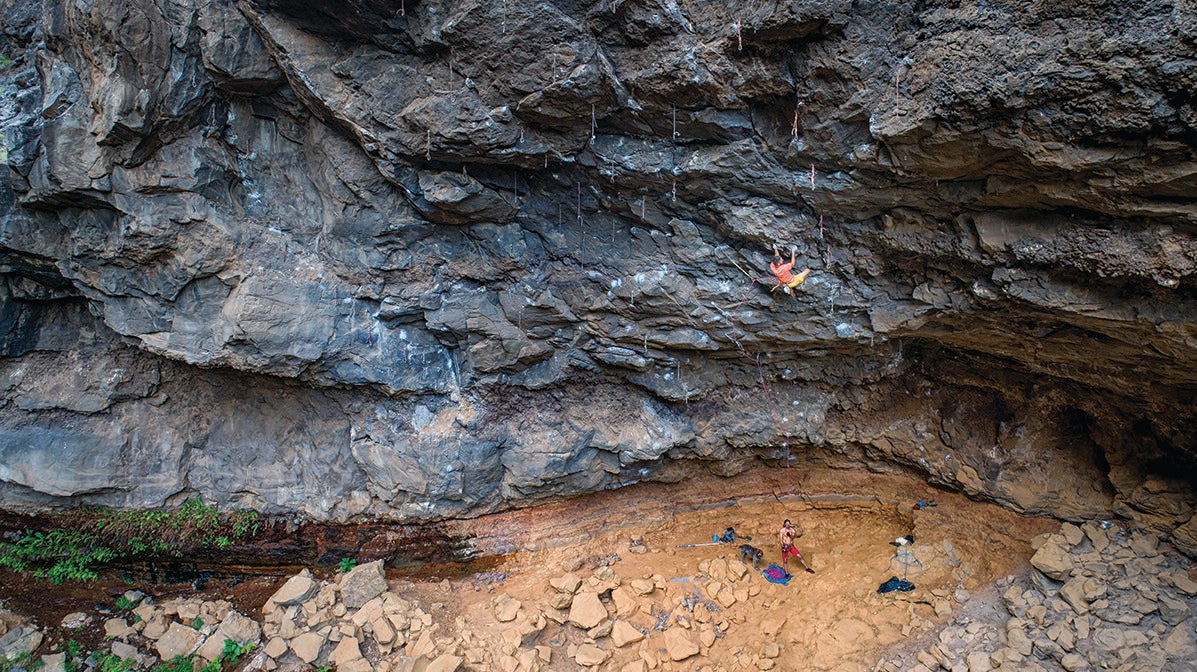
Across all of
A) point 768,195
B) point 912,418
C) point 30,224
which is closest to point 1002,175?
point 768,195

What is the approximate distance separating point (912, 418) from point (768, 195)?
348 centimetres

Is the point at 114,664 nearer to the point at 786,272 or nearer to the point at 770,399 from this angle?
the point at 770,399

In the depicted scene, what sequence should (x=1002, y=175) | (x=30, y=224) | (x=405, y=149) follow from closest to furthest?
(x=1002, y=175)
(x=405, y=149)
(x=30, y=224)

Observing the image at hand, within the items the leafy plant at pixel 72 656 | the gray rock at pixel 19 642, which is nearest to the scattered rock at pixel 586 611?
the leafy plant at pixel 72 656

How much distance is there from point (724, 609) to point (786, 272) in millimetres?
3761

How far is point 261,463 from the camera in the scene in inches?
282

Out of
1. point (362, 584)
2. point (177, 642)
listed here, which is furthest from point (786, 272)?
point (177, 642)

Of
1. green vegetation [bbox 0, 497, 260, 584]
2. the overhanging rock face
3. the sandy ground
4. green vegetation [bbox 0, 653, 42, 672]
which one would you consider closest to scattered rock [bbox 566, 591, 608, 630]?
the sandy ground

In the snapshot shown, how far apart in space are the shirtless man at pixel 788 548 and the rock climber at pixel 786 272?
2.91m

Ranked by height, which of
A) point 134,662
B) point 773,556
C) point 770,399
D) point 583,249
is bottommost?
point 773,556

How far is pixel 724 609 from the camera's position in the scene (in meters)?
6.82

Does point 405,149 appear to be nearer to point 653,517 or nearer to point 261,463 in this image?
→ point 261,463

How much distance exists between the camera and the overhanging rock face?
430 centimetres

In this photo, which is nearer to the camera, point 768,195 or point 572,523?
point 768,195
